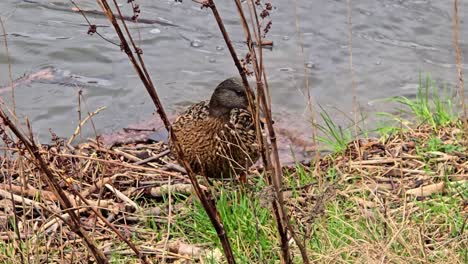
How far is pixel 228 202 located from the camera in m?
4.59

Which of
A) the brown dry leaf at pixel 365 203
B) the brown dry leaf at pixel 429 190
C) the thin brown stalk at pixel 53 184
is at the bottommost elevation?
the brown dry leaf at pixel 429 190

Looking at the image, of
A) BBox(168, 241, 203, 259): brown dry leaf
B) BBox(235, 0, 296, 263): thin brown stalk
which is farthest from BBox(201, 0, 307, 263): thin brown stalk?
BBox(168, 241, 203, 259): brown dry leaf

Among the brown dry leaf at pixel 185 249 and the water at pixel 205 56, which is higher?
the water at pixel 205 56

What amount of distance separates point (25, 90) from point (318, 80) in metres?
2.46

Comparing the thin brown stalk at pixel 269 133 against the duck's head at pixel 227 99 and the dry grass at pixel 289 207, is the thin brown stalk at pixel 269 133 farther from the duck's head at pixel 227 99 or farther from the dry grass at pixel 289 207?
the duck's head at pixel 227 99

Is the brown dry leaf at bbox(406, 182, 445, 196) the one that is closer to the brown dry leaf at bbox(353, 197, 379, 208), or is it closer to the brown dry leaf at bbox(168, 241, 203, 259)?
the brown dry leaf at bbox(353, 197, 379, 208)

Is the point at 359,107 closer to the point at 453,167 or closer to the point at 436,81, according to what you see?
the point at 436,81

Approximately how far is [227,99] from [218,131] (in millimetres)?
208

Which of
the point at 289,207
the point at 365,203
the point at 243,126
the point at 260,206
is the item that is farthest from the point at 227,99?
the point at 260,206

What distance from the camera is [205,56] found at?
25.9 feet

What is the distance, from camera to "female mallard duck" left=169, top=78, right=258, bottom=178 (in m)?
5.17

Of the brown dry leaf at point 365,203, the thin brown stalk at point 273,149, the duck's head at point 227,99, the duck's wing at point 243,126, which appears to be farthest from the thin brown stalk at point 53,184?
the duck's head at point 227,99

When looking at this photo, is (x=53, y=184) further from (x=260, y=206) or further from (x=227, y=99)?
(x=227, y=99)

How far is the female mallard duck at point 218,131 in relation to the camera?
5172 millimetres
